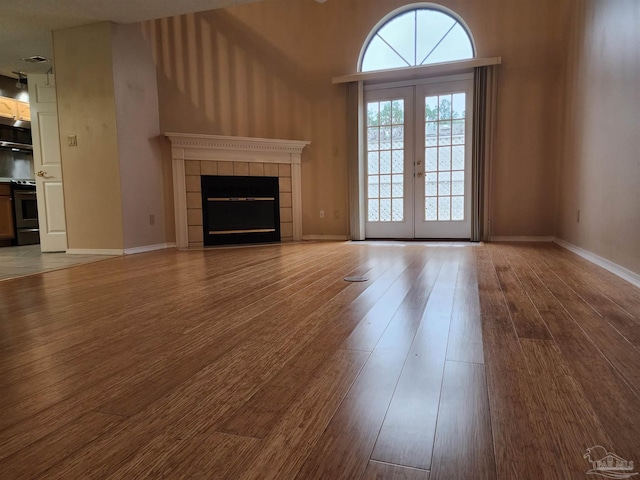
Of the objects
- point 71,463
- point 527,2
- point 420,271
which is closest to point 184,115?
point 420,271

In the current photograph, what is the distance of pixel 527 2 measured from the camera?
4.58 m

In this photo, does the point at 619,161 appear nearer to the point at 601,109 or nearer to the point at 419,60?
the point at 601,109

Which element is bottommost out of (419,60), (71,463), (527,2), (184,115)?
(71,463)

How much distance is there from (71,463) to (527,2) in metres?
5.78

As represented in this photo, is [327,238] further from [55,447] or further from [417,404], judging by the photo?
[55,447]

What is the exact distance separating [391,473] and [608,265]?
9.45 ft

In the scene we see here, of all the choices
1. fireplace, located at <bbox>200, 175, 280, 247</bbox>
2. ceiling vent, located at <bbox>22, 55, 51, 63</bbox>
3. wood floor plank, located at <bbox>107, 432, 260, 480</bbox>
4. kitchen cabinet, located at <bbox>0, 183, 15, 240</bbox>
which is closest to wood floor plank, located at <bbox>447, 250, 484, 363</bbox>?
wood floor plank, located at <bbox>107, 432, 260, 480</bbox>

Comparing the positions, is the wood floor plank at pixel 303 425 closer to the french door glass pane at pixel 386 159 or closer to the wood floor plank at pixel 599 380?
the wood floor plank at pixel 599 380

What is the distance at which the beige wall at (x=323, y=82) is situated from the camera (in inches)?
183

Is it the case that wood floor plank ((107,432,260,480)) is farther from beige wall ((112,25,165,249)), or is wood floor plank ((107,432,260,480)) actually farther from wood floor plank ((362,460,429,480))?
beige wall ((112,25,165,249))

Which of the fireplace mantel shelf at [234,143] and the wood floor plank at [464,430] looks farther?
the fireplace mantel shelf at [234,143]

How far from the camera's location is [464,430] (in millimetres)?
884

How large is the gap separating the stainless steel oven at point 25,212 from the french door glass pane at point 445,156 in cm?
598

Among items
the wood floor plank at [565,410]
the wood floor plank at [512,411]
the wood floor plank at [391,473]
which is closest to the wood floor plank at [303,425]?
the wood floor plank at [391,473]
